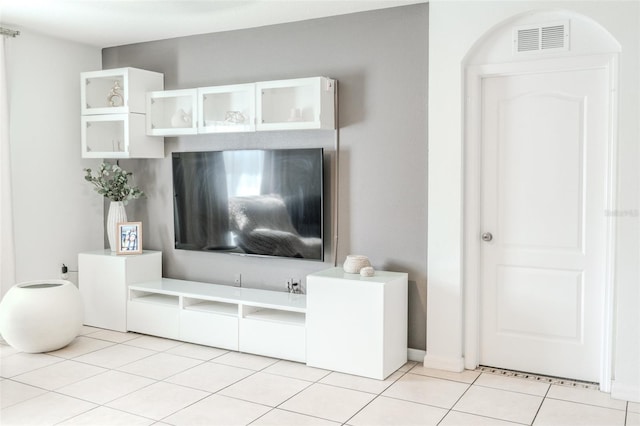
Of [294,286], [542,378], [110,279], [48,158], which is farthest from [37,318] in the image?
[542,378]

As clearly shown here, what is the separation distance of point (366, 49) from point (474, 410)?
2463 mm

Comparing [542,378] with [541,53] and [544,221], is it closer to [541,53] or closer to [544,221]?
[544,221]

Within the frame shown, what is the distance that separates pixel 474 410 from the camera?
327 cm

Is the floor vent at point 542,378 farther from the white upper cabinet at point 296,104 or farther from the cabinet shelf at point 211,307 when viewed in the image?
the white upper cabinet at point 296,104

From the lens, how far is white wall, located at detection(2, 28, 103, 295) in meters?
4.83

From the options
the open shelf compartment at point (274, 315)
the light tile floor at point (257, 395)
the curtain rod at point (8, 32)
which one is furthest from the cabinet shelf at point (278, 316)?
the curtain rod at point (8, 32)

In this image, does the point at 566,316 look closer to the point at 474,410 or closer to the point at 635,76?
the point at 474,410

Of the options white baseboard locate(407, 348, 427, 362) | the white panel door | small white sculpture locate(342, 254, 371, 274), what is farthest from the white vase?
the white panel door

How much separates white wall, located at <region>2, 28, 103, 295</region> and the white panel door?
3.49m

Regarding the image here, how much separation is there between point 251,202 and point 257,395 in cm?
160

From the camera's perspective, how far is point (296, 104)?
443 centimetres

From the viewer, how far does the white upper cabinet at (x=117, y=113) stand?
4840 mm

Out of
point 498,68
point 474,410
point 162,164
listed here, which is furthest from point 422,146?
point 162,164

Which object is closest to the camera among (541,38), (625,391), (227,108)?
(625,391)
